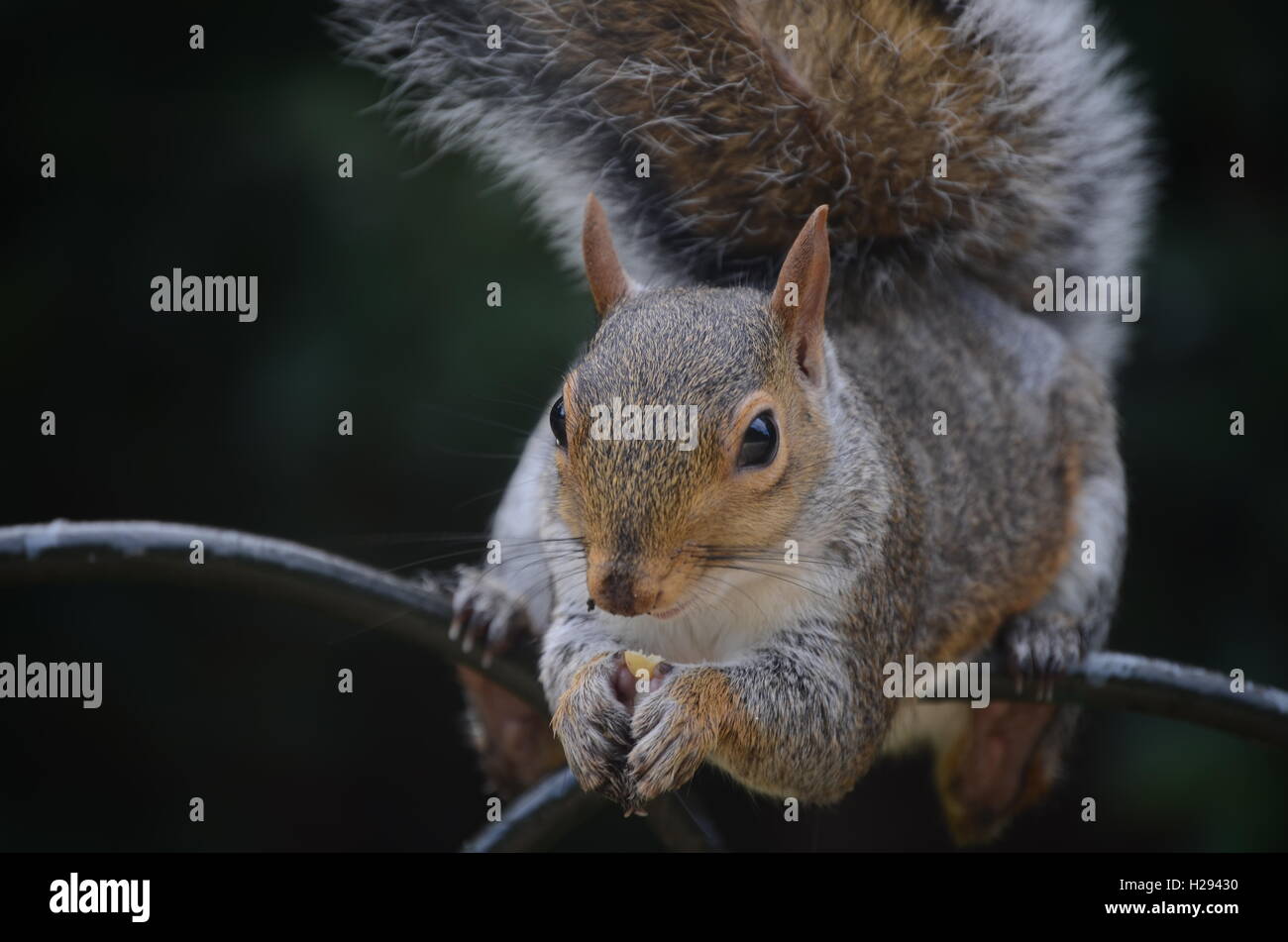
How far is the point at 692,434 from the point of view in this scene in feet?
2.84

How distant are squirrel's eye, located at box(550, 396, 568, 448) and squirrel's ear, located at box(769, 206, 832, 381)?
→ 0.18 meters

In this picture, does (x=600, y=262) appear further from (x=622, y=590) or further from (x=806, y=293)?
(x=622, y=590)

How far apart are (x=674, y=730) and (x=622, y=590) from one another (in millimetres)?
105

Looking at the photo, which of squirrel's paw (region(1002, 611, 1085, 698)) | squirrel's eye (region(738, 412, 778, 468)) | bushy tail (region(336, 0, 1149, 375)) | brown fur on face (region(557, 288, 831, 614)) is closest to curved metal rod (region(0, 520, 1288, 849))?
squirrel's paw (region(1002, 611, 1085, 698))

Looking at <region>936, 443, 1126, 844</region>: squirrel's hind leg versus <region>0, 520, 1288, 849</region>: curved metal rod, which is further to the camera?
<region>936, 443, 1126, 844</region>: squirrel's hind leg

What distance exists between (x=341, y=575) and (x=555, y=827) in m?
0.32

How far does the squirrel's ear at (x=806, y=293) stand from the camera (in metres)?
0.93

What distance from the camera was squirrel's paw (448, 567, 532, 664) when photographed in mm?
1312

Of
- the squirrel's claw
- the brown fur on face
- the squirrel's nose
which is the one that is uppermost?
the brown fur on face

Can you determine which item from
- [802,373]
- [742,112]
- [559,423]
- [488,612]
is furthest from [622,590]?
[742,112]

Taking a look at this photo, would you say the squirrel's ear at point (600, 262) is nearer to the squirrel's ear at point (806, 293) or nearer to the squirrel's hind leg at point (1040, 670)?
the squirrel's ear at point (806, 293)

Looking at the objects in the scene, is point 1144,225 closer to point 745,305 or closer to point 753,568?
point 745,305

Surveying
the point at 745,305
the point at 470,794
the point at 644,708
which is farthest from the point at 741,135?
the point at 470,794

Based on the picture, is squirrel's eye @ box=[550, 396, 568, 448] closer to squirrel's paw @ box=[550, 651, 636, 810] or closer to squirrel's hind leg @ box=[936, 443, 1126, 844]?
squirrel's paw @ box=[550, 651, 636, 810]
